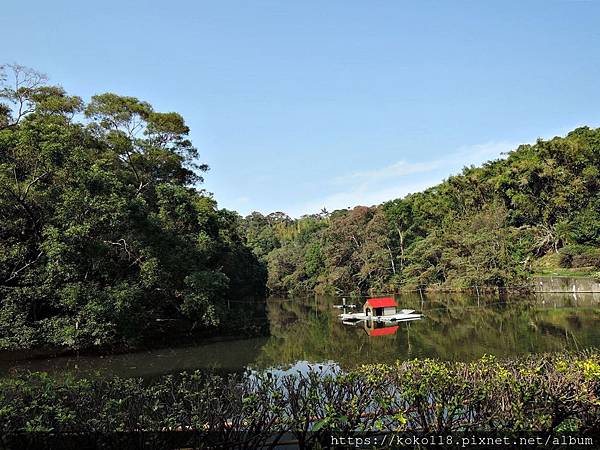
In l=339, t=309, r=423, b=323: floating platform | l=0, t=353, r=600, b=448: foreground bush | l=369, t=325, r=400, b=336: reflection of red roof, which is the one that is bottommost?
l=369, t=325, r=400, b=336: reflection of red roof

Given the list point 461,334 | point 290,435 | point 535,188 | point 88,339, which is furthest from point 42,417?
point 535,188

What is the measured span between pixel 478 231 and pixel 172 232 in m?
28.5

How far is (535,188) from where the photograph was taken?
41.2 meters

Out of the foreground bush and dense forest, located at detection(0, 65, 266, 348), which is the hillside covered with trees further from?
the foreground bush

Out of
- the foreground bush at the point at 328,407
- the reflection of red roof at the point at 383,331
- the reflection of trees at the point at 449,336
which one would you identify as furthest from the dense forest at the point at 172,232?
the foreground bush at the point at 328,407

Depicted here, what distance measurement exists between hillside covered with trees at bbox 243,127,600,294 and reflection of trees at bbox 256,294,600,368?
29.3 ft

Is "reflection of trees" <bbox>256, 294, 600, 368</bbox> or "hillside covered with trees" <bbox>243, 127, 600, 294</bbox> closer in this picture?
"reflection of trees" <bbox>256, 294, 600, 368</bbox>

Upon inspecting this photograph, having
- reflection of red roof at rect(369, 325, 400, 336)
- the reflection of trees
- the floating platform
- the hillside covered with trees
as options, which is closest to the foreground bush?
the reflection of trees

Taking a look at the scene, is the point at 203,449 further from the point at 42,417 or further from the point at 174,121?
the point at 174,121

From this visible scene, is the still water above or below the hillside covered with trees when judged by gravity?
below

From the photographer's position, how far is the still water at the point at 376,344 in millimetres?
14867

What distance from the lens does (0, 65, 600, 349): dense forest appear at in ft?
50.5

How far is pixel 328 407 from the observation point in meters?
4.20

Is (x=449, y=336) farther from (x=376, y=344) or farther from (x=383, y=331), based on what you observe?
(x=383, y=331)
